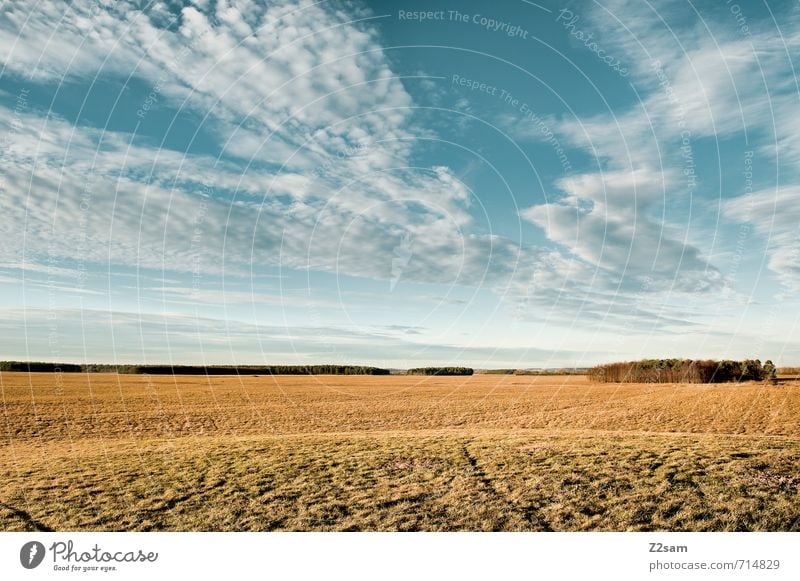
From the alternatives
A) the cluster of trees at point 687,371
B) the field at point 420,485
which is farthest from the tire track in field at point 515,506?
the cluster of trees at point 687,371

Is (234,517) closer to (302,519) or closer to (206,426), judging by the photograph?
(302,519)

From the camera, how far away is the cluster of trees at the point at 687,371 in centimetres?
9638

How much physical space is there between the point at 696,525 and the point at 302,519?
1011 cm

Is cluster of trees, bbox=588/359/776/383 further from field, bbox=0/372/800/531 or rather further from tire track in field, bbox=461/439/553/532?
tire track in field, bbox=461/439/553/532

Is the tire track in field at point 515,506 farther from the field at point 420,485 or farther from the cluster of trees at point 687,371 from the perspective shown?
the cluster of trees at point 687,371

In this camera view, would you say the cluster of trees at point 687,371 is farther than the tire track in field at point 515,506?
Yes

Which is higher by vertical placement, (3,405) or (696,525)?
(696,525)

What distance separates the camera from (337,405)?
65.3m

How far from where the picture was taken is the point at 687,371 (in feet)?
342

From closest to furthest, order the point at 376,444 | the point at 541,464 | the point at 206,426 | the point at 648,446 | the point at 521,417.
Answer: the point at 541,464 → the point at 648,446 → the point at 376,444 → the point at 206,426 → the point at 521,417

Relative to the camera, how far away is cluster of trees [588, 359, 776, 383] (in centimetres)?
9638

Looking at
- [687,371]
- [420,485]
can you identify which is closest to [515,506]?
[420,485]

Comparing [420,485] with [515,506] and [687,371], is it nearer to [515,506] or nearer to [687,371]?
[515,506]
